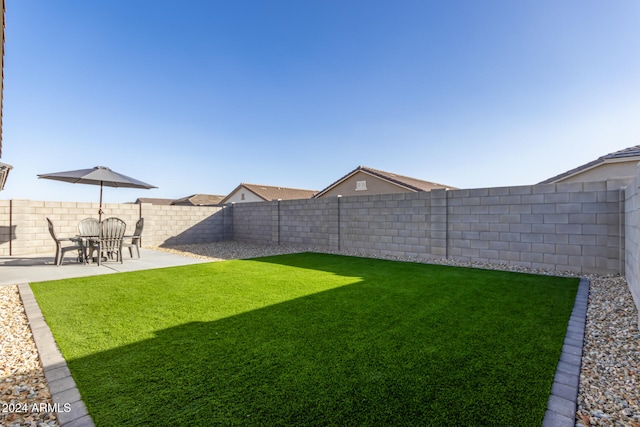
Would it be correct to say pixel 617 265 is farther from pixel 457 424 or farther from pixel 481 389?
pixel 457 424

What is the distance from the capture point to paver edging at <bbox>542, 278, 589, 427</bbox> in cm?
154

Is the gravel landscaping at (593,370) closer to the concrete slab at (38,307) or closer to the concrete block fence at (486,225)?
the concrete slab at (38,307)

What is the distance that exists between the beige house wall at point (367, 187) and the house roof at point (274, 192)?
746 cm

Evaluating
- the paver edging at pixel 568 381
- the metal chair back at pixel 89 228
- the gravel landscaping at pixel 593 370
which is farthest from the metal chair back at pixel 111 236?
the paver edging at pixel 568 381

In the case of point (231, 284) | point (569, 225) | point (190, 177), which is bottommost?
point (231, 284)

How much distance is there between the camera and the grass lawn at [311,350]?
1578mm

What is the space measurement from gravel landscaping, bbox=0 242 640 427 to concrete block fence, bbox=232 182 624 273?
70.9 inches

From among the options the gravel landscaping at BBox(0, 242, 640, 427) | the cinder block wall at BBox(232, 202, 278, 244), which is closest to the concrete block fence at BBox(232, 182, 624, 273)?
the cinder block wall at BBox(232, 202, 278, 244)

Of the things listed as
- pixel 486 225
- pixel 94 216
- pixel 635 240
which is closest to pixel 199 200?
pixel 94 216

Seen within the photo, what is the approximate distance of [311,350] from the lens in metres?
2.31

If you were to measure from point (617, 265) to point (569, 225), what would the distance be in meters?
0.92

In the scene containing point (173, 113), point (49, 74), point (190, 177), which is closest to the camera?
point (49, 74)

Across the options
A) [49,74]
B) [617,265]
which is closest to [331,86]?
[49,74]

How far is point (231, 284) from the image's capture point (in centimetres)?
468
